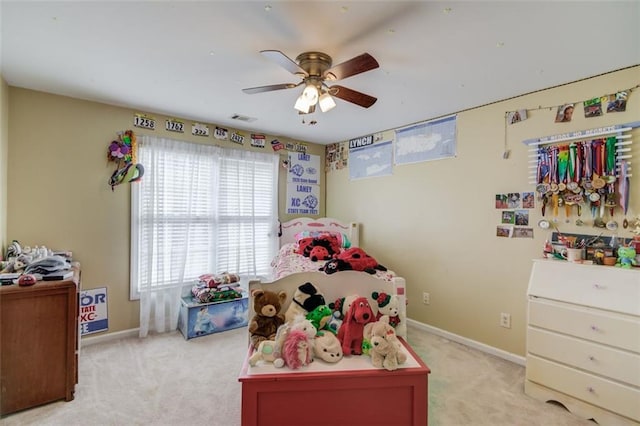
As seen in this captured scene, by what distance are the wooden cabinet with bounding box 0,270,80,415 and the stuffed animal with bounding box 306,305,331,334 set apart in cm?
169

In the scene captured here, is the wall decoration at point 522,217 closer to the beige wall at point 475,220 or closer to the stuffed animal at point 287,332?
the beige wall at point 475,220

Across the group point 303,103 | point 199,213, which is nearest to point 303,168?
point 199,213

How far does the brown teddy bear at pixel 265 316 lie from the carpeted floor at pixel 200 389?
0.57 m

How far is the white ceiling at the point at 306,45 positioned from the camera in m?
1.55

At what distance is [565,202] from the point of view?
2.34 m

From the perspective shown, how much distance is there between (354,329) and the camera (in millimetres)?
1719

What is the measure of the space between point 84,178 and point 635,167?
4590mm

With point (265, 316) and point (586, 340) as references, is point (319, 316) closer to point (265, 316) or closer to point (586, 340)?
point (265, 316)

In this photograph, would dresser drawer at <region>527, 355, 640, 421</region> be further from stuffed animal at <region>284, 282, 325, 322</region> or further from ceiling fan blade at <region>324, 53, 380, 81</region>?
ceiling fan blade at <region>324, 53, 380, 81</region>

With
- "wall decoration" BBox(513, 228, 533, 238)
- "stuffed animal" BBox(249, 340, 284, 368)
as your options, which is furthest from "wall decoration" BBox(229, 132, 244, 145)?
"wall decoration" BBox(513, 228, 533, 238)

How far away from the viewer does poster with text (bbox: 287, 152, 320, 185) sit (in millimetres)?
4309

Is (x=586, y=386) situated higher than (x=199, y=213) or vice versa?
(x=199, y=213)

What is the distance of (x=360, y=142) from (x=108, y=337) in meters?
3.72

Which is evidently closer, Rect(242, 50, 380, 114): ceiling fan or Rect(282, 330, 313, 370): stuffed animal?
Rect(282, 330, 313, 370): stuffed animal
